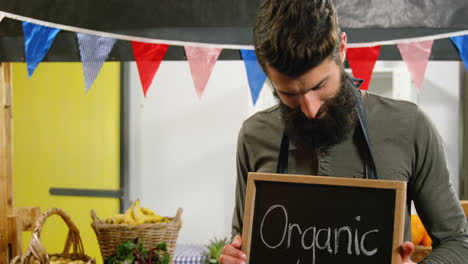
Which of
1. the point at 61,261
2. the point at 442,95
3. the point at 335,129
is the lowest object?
the point at 61,261

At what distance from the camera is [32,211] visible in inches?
84.2

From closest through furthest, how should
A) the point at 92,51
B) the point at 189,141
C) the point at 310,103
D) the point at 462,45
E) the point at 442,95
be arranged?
the point at 310,103, the point at 462,45, the point at 92,51, the point at 442,95, the point at 189,141

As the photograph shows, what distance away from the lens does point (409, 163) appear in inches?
42.8

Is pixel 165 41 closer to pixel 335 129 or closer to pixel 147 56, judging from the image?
pixel 147 56

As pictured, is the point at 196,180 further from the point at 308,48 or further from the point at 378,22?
the point at 308,48

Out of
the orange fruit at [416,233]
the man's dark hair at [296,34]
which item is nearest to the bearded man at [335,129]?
the man's dark hair at [296,34]

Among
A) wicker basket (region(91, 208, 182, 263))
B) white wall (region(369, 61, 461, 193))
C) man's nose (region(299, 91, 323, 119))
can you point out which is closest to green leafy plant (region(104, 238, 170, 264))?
wicker basket (region(91, 208, 182, 263))

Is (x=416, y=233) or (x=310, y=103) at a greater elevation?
(x=310, y=103)

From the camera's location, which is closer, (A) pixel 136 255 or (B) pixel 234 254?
(B) pixel 234 254

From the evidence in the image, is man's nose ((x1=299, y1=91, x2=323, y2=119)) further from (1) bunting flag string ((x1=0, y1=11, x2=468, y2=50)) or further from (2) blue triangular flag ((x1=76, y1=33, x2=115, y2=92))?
(2) blue triangular flag ((x1=76, y1=33, x2=115, y2=92))

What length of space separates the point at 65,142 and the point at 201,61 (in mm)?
2420

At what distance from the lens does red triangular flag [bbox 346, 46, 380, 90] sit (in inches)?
80.0

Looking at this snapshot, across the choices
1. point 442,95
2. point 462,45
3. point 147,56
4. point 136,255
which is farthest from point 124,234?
point 442,95

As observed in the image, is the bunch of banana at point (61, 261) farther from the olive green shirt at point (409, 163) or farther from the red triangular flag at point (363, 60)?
the red triangular flag at point (363, 60)
